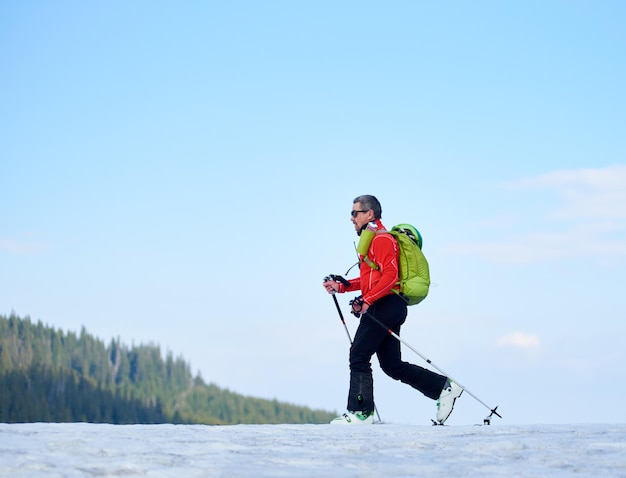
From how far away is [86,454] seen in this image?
21.1ft

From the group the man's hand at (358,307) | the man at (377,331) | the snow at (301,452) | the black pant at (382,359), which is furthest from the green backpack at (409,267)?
the snow at (301,452)

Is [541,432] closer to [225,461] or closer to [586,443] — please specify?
[586,443]

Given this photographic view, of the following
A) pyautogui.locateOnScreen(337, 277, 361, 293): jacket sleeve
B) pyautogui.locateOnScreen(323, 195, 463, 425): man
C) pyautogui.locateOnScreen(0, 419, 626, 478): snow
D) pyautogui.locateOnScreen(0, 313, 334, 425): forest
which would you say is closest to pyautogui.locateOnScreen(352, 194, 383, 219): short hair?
pyautogui.locateOnScreen(323, 195, 463, 425): man

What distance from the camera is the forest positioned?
15512cm

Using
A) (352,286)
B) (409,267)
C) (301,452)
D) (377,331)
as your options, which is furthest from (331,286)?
(301,452)

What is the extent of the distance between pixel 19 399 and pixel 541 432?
155955 mm

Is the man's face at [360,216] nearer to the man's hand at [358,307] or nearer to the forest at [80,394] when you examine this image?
the man's hand at [358,307]

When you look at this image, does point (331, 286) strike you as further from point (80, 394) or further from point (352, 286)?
point (80, 394)

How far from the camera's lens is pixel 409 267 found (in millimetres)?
10875

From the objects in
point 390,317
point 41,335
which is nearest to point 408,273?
point 390,317

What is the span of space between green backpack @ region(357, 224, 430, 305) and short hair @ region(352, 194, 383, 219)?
28cm

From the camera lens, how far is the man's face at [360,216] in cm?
1097

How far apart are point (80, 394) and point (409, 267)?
160 meters

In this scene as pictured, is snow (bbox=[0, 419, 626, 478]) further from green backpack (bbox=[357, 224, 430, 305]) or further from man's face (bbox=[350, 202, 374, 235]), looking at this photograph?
man's face (bbox=[350, 202, 374, 235])
